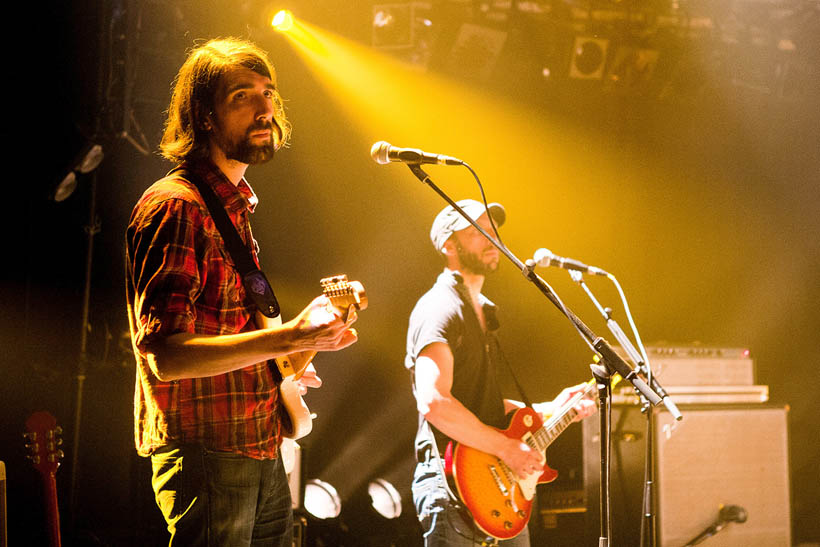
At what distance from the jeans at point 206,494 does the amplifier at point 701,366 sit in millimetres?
3053

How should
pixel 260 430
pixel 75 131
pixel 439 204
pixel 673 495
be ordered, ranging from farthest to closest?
pixel 439 204 → pixel 75 131 → pixel 673 495 → pixel 260 430

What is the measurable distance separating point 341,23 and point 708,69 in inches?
105

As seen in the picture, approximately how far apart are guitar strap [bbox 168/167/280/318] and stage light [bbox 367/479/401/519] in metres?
3.47

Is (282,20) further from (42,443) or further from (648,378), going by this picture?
(648,378)

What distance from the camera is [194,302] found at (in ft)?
5.46

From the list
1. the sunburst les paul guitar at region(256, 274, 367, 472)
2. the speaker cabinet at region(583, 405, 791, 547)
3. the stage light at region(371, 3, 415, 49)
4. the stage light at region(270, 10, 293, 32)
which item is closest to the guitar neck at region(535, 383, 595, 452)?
the speaker cabinet at region(583, 405, 791, 547)

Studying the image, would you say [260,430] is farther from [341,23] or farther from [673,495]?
[341,23]

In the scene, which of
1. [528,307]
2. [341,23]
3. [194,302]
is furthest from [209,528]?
[528,307]

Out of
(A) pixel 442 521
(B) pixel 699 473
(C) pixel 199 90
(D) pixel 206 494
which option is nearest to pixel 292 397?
(D) pixel 206 494

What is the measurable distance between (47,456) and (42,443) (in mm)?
61

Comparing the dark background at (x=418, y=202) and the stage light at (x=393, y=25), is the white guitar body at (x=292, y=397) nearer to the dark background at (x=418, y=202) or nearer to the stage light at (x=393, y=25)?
the dark background at (x=418, y=202)

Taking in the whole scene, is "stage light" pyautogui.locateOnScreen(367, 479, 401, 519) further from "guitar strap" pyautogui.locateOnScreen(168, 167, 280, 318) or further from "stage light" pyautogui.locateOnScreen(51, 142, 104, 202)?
"guitar strap" pyautogui.locateOnScreen(168, 167, 280, 318)

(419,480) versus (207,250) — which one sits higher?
(207,250)

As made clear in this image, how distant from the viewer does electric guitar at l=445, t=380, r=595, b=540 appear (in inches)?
122
